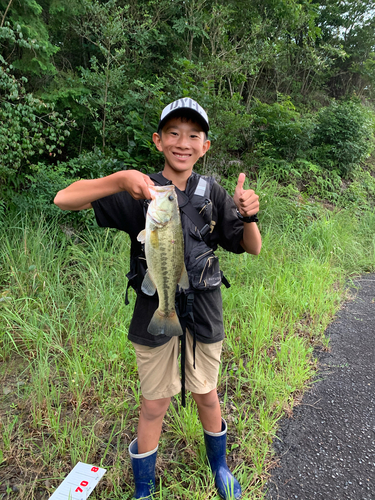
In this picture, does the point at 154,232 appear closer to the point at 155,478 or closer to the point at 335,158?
the point at 155,478

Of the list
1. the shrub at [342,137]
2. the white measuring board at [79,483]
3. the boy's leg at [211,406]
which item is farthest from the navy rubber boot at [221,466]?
the shrub at [342,137]

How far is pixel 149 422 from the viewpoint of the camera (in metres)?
1.90

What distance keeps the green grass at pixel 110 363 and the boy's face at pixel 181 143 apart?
183 centimetres

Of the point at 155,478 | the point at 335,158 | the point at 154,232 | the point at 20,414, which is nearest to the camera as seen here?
the point at 154,232

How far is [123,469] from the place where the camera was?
221 centimetres

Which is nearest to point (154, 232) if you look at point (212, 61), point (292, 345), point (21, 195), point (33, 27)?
point (292, 345)

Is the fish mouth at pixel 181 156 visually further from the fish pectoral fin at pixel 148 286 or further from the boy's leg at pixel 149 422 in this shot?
the boy's leg at pixel 149 422

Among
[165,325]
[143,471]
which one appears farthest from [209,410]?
[165,325]

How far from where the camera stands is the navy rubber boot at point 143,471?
193 cm

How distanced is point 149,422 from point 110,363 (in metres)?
1.23

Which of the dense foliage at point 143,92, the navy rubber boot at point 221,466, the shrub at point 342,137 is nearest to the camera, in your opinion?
the navy rubber boot at point 221,466

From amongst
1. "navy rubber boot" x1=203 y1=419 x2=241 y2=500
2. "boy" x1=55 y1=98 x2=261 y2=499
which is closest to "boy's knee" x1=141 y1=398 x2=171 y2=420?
"boy" x1=55 y1=98 x2=261 y2=499

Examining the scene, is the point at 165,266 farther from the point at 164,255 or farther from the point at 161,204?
the point at 161,204

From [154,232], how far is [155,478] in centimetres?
176
